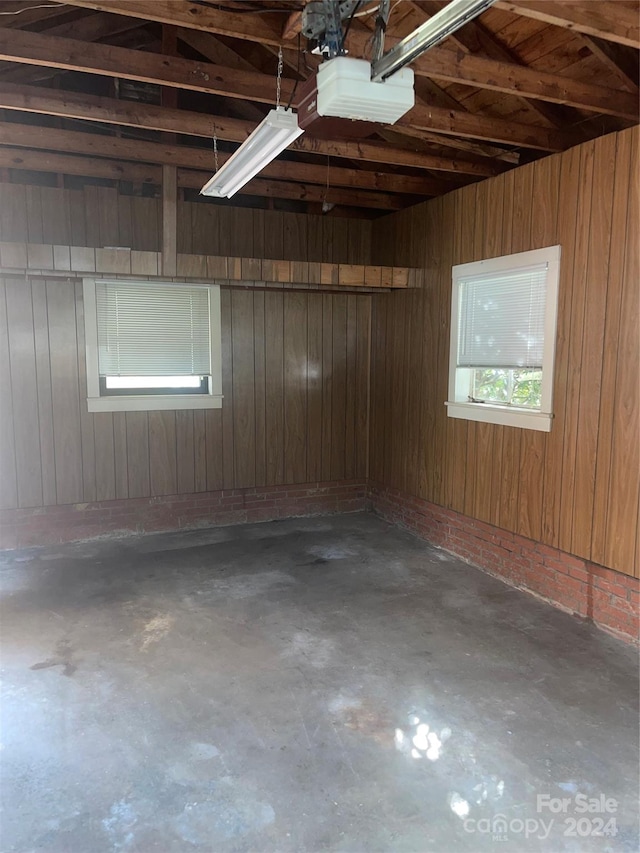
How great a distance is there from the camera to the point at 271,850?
6.27 feet

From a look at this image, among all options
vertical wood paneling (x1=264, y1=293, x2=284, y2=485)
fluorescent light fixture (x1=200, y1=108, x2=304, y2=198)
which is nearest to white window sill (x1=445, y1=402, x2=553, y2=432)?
vertical wood paneling (x1=264, y1=293, x2=284, y2=485)

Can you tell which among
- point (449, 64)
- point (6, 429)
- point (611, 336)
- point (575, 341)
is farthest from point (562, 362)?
point (6, 429)

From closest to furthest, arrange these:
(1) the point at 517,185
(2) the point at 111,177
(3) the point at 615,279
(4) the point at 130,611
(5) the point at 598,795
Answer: (5) the point at 598,795 → (3) the point at 615,279 → (4) the point at 130,611 → (1) the point at 517,185 → (2) the point at 111,177

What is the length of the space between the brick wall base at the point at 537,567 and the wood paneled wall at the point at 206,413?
123 centimetres

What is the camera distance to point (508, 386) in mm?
4324

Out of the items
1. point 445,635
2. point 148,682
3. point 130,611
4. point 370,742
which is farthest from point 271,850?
point 130,611

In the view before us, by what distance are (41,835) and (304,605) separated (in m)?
2.05

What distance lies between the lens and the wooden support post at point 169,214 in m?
4.30

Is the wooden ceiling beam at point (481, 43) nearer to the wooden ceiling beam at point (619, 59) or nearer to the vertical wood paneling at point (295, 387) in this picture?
the wooden ceiling beam at point (619, 59)

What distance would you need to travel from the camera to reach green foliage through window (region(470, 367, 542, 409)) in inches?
159

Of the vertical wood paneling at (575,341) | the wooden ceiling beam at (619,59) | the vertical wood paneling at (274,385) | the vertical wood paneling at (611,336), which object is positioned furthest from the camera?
the vertical wood paneling at (274,385)

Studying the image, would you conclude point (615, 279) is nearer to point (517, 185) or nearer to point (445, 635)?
point (517, 185)

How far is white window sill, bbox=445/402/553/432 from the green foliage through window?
91 mm

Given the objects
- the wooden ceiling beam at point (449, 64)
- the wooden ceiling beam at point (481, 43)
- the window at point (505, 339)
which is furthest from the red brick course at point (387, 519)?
the wooden ceiling beam at point (481, 43)
